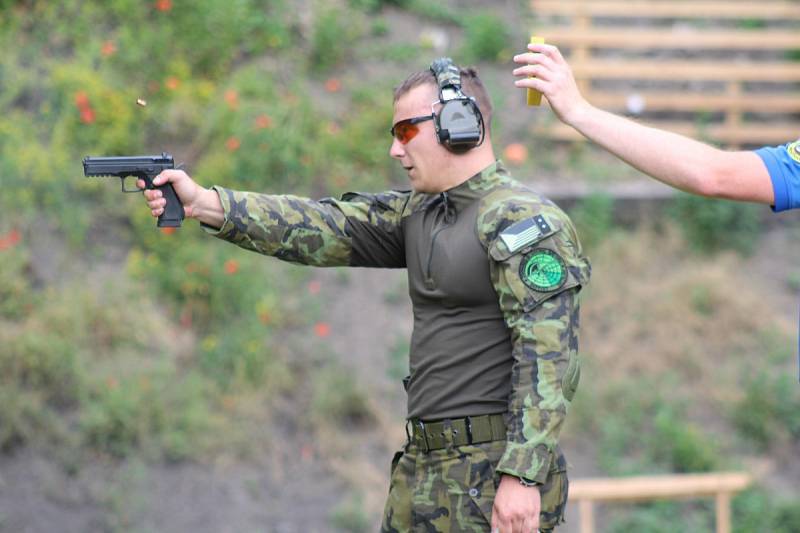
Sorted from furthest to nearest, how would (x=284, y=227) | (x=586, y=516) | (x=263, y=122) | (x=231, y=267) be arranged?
1. (x=263, y=122)
2. (x=231, y=267)
3. (x=586, y=516)
4. (x=284, y=227)

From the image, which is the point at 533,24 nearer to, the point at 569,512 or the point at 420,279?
the point at 569,512

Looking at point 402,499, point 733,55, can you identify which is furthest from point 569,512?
point 733,55

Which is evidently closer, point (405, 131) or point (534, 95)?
point (534, 95)

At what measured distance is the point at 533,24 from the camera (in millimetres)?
10023

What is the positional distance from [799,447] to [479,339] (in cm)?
467

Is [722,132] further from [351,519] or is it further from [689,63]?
[351,519]

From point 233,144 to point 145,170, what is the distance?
4.22 metres

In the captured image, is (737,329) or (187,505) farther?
(737,329)

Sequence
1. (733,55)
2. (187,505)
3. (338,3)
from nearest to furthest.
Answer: (187,505) < (338,3) < (733,55)

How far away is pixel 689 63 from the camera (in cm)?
998

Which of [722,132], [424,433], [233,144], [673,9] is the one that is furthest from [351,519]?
[673,9]

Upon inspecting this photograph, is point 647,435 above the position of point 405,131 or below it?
below

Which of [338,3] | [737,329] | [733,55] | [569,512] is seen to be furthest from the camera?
[733,55]

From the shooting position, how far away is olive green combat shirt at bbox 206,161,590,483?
3471 mm
